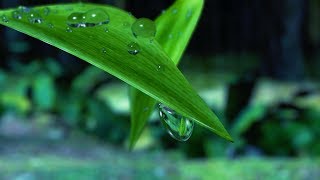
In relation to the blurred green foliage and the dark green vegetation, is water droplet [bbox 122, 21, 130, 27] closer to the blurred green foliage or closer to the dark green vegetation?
the dark green vegetation

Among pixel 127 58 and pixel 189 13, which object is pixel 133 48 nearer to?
pixel 127 58

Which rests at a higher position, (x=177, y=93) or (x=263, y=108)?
(x=177, y=93)

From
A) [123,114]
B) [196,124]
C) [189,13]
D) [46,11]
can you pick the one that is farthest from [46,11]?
[123,114]

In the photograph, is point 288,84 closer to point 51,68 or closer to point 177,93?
point 51,68

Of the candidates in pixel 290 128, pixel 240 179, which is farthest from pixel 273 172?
pixel 290 128

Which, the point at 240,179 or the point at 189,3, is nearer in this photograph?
the point at 189,3

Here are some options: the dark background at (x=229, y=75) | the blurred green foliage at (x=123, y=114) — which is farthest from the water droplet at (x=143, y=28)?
the blurred green foliage at (x=123, y=114)

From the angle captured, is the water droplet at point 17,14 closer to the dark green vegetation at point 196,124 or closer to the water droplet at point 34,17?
the water droplet at point 34,17
